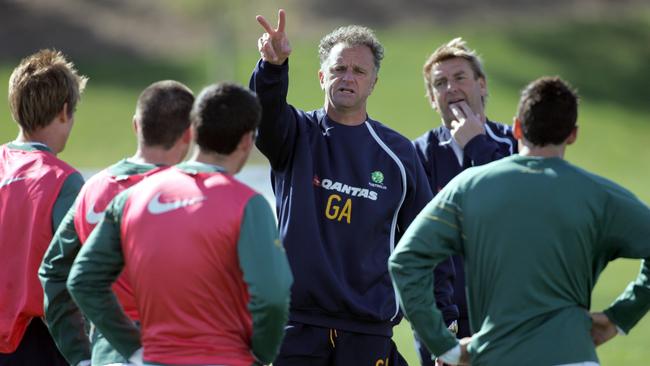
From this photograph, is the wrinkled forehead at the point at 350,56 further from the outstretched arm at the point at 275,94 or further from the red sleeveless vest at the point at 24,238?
the red sleeveless vest at the point at 24,238

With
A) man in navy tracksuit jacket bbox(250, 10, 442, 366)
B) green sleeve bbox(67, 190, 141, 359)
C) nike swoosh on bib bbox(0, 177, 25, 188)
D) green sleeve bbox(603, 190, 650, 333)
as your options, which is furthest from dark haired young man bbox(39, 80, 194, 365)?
green sleeve bbox(603, 190, 650, 333)

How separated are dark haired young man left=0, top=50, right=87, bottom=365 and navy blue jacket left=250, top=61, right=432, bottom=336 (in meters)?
1.08

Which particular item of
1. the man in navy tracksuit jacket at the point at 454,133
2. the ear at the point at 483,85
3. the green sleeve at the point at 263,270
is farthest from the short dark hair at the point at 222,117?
the ear at the point at 483,85

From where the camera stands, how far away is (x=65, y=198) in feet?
16.8

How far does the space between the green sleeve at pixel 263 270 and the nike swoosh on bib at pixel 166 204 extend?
0.22 m

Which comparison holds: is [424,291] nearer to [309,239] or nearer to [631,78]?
[309,239]

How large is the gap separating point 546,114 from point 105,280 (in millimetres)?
2040

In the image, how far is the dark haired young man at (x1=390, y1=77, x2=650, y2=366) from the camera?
4480 mm

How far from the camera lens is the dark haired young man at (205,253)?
4.17m

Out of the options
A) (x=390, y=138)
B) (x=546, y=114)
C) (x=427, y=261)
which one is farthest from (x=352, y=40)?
(x=427, y=261)

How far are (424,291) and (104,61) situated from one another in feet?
130

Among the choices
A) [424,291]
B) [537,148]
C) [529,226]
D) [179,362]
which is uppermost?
[537,148]

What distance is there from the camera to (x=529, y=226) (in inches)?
177

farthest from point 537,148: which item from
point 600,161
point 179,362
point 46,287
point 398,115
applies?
point 398,115
